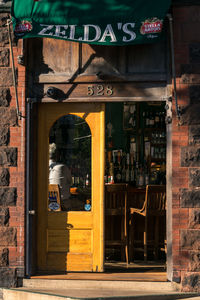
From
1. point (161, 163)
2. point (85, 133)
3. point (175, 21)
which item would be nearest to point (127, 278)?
point (85, 133)

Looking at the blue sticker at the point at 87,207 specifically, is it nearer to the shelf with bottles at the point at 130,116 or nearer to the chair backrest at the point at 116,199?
the chair backrest at the point at 116,199

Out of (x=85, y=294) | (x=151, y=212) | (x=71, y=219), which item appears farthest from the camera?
(x=151, y=212)

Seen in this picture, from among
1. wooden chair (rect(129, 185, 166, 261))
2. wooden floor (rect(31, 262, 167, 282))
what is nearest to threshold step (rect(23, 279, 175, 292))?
wooden floor (rect(31, 262, 167, 282))

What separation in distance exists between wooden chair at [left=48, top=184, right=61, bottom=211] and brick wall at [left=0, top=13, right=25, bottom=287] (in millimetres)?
532

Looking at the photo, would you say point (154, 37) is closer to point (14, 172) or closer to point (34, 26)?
point (34, 26)

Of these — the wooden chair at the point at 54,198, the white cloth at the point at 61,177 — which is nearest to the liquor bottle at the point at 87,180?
the white cloth at the point at 61,177

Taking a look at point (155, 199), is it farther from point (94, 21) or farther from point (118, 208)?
point (94, 21)

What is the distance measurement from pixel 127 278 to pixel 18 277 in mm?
1626

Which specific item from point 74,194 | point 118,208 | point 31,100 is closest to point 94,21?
point 31,100

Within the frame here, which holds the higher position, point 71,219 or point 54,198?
point 54,198

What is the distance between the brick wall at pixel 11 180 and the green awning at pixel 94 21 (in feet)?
1.67

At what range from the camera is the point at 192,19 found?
8.30 metres

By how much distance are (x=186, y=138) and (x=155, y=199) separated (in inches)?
82.3

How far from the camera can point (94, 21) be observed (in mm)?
8203
